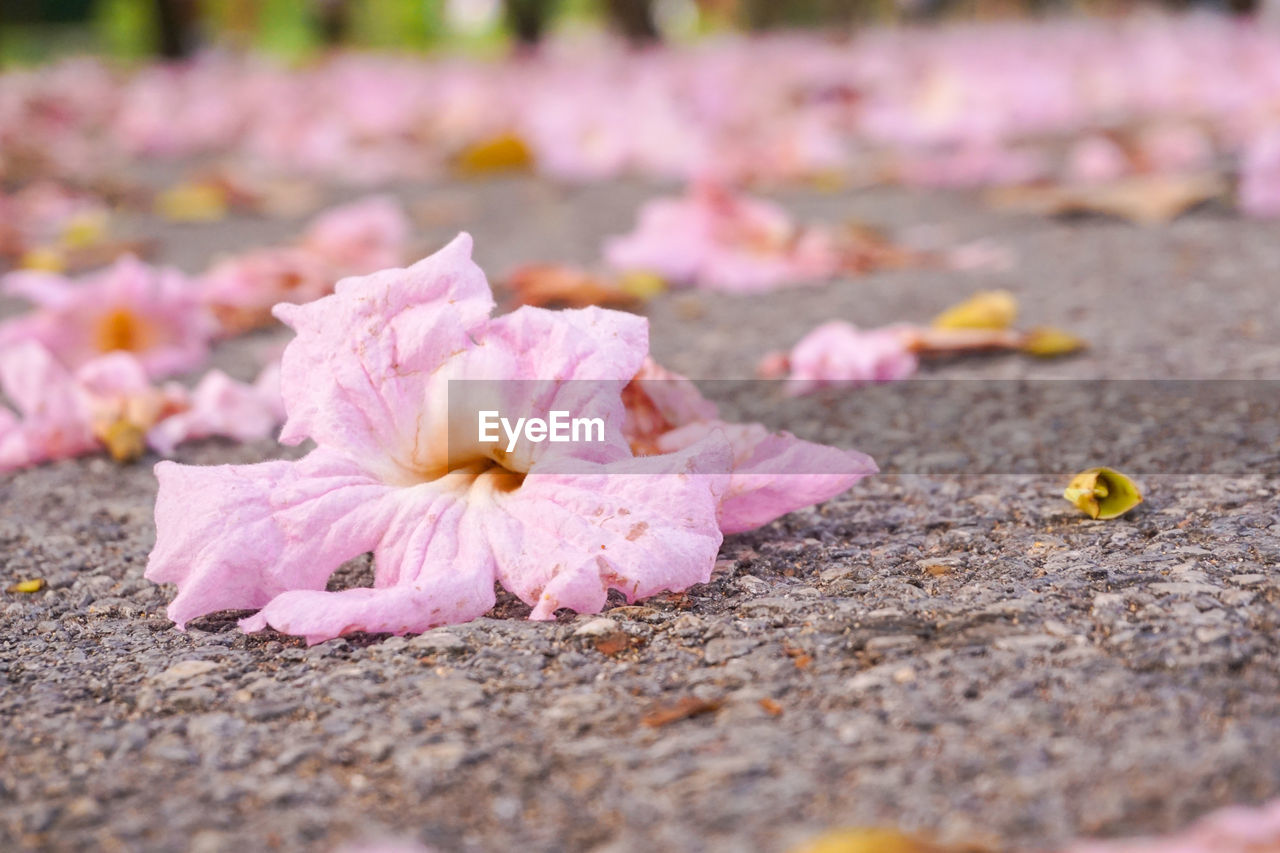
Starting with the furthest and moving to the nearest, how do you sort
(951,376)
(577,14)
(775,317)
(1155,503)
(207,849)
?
(577,14) → (775,317) → (951,376) → (1155,503) → (207,849)

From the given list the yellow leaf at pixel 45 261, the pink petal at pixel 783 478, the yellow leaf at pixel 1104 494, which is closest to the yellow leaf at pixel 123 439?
the pink petal at pixel 783 478

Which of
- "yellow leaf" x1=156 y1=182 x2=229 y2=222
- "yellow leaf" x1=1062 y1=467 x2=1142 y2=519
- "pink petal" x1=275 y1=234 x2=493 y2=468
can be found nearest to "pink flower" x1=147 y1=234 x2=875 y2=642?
"pink petal" x1=275 y1=234 x2=493 y2=468

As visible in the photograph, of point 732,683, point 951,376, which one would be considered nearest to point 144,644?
point 732,683

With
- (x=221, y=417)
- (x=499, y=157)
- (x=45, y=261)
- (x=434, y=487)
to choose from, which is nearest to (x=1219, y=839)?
(x=434, y=487)

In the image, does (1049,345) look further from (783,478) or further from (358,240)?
(358,240)

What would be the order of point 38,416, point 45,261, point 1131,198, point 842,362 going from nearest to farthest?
point 38,416 → point 842,362 → point 45,261 → point 1131,198

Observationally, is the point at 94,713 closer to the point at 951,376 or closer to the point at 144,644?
the point at 144,644
